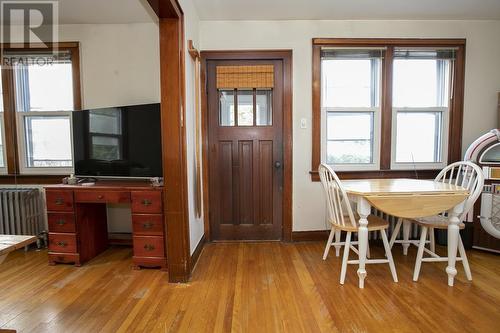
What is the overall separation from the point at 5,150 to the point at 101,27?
5.62 ft

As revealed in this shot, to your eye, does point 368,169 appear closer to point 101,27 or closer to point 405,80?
point 405,80

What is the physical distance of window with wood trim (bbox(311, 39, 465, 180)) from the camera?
2.75m

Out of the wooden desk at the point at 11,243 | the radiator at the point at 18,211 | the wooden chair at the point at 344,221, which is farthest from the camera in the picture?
the radiator at the point at 18,211

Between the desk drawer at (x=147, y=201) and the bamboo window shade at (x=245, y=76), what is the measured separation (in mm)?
1341

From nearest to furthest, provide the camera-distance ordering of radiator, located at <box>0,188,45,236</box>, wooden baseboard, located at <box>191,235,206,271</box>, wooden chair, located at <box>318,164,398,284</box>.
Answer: wooden chair, located at <box>318,164,398,284</box>
wooden baseboard, located at <box>191,235,206,271</box>
radiator, located at <box>0,188,45,236</box>

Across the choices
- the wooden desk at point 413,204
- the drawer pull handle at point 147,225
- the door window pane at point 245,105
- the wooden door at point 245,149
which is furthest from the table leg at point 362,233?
the drawer pull handle at point 147,225

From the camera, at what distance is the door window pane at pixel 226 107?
2.79m

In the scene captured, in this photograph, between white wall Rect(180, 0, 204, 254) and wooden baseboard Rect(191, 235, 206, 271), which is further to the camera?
wooden baseboard Rect(191, 235, 206, 271)

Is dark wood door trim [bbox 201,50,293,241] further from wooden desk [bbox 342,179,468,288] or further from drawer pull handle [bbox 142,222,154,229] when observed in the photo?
wooden desk [bbox 342,179,468,288]

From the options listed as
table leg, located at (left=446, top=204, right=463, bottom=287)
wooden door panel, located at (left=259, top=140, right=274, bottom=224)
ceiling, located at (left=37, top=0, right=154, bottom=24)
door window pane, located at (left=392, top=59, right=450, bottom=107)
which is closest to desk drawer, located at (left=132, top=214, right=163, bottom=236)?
wooden door panel, located at (left=259, top=140, right=274, bottom=224)

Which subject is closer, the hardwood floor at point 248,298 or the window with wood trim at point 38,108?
the hardwood floor at point 248,298

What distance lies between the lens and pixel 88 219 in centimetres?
244

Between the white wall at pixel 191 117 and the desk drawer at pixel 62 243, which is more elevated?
the white wall at pixel 191 117

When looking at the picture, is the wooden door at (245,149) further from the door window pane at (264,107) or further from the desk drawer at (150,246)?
the desk drawer at (150,246)
